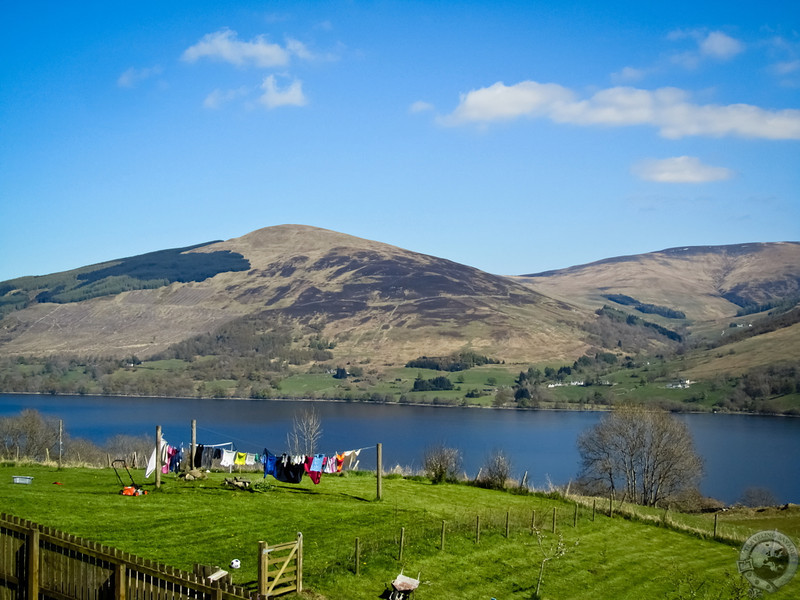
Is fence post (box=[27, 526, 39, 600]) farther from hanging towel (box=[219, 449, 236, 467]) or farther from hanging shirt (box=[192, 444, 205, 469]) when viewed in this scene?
hanging towel (box=[219, 449, 236, 467])

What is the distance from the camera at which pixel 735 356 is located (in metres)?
200

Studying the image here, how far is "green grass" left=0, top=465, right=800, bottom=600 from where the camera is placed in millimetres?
22609

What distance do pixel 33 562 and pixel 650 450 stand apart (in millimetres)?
64760

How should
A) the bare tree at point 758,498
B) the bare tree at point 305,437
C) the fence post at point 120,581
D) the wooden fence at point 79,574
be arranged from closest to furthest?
1. the wooden fence at point 79,574
2. the fence post at point 120,581
3. the bare tree at point 758,498
4. the bare tree at point 305,437

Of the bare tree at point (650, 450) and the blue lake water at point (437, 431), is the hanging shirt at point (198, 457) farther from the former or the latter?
the bare tree at point (650, 450)

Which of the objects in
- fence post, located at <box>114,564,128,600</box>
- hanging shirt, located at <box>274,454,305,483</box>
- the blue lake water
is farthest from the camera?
the blue lake water

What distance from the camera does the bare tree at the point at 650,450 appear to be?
70000 millimetres

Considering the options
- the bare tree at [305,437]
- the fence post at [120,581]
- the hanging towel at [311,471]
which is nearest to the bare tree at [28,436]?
the bare tree at [305,437]

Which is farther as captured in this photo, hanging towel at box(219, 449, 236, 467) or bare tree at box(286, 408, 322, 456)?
bare tree at box(286, 408, 322, 456)

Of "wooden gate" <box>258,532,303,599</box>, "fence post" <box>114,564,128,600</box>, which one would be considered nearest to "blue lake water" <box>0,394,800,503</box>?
"wooden gate" <box>258,532,303,599</box>

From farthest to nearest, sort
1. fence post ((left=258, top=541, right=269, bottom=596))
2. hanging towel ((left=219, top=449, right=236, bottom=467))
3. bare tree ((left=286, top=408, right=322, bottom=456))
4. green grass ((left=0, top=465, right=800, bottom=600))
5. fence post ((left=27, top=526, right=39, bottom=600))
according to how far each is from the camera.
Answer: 1. bare tree ((left=286, top=408, right=322, bottom=456))
2. hanging towel ((left=219, top=449, right=236, bottom=467))
3. green grass ((left=0, top=465, right=800, bottom=600))
4. fence post ((left=258, top=541, right=269, bottom=596))
5. fence post ((left=27, top=526, right=39, bottom=600))

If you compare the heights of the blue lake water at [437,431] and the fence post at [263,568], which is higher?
the fence post at [263,568]

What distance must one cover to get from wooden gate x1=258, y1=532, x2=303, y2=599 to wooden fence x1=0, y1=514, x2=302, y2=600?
468cm

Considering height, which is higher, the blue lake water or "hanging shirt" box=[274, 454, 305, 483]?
"hanging shirt" box=[274, 454, 305, 483]
